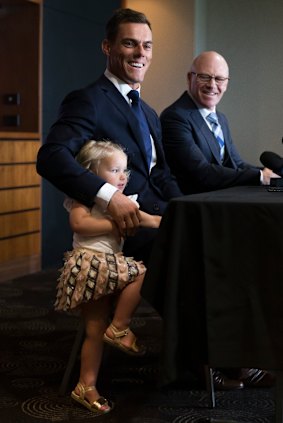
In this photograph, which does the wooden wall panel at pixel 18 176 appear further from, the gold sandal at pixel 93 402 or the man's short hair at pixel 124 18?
the gold sandal at pixel 93 402

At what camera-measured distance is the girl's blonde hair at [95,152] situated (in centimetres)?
278

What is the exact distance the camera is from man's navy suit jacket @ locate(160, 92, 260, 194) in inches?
124

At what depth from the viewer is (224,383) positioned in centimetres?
312

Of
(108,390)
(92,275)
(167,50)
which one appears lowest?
(108,390)

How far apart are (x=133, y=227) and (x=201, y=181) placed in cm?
63

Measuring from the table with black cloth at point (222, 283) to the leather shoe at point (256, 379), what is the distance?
0.94 m

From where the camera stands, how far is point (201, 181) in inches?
126

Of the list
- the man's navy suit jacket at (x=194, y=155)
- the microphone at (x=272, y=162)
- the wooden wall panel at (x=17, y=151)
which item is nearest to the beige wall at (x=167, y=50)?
the wooden wall panel at (x=17, y=151)

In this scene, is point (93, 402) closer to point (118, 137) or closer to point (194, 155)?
point (118, 137)

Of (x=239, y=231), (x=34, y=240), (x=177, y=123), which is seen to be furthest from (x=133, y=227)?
(x=34, y=240)

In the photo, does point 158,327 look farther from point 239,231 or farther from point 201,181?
point 239,231

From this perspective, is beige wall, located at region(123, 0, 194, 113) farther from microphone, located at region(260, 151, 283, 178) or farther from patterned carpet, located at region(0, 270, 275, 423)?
microphone, located at region(260, 151, 283, 178)

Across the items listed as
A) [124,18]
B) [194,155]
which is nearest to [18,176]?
[194,155]

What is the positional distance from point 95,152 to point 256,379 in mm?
1206
